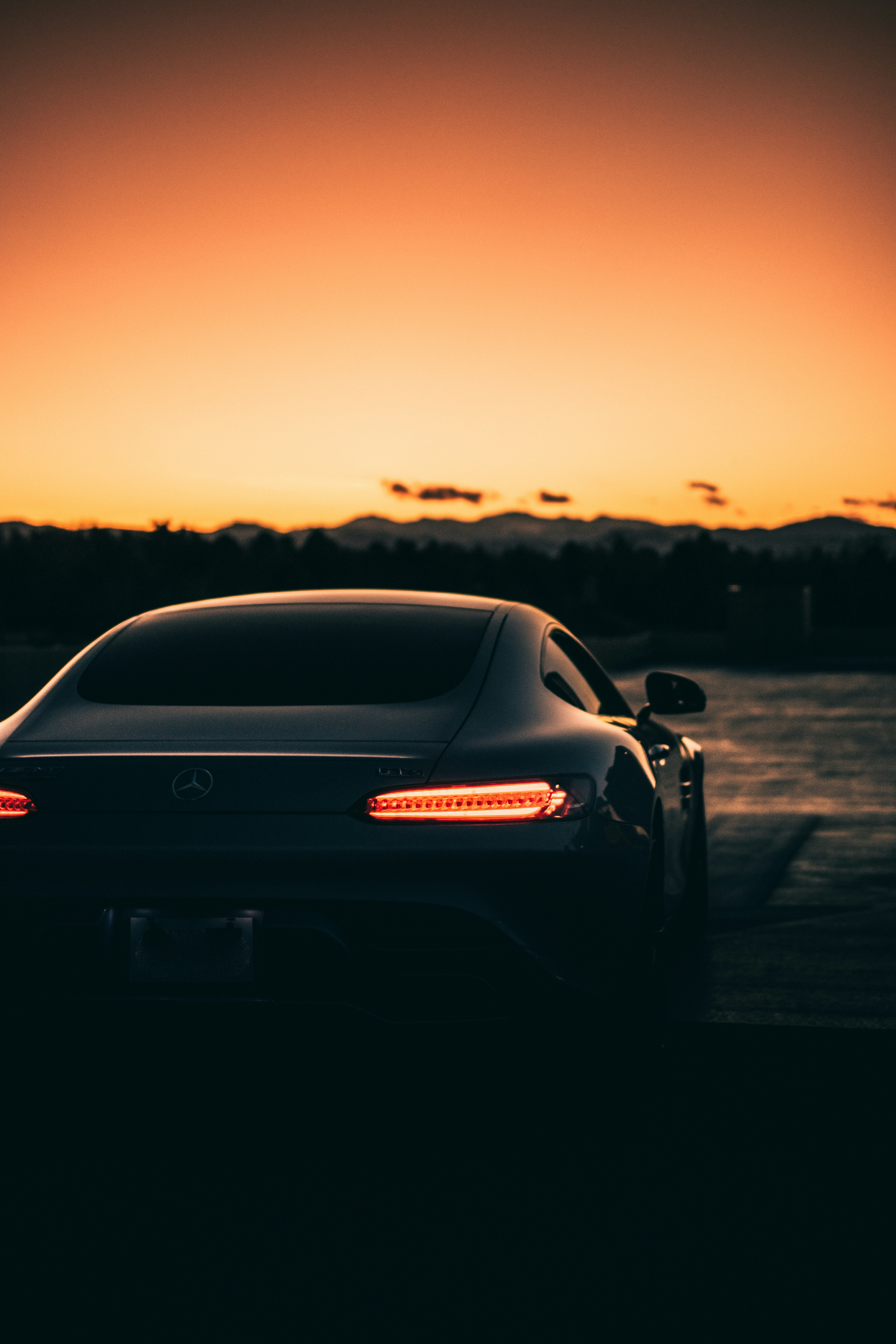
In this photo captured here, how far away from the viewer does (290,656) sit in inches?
190

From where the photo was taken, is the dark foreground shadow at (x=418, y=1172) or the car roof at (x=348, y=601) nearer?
the dark foreground shadow at (x=418, y=1172)

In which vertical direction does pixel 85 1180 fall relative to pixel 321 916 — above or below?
below

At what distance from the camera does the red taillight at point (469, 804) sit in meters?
4.03

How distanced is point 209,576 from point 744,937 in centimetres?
6167

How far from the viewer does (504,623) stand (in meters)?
5.15

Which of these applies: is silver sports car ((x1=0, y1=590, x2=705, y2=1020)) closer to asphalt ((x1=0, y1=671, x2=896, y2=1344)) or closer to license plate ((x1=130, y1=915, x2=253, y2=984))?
license plate ((x1=130, y1=915, x2=253, y2=984))

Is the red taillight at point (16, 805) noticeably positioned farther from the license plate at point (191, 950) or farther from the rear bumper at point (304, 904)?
the license plate at point (191, 950)

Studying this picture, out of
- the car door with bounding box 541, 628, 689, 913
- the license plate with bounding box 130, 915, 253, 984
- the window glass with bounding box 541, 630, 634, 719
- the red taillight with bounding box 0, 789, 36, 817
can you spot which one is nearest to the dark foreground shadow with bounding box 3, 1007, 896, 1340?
the license plate with bounding box 130, 915, 253, 984

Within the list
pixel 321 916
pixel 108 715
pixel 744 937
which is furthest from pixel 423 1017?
pixel 744 937

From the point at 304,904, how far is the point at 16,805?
824mm

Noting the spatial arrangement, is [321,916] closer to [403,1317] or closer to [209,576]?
[403,1317]

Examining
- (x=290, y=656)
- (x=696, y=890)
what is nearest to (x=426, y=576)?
(x=696, y=890)

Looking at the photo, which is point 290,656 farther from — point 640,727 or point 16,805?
point 640,727

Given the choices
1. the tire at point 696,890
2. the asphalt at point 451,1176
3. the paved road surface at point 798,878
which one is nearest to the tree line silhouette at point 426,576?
the paved road surface at point 798,878
